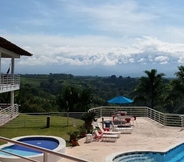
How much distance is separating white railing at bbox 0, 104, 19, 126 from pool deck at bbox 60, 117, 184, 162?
7.54 metres

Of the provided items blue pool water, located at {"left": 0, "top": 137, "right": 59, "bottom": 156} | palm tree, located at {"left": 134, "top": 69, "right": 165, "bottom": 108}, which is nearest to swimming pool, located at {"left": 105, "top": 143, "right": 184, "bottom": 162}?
blue pool water, located at {"left": 0, "top": 137, "right": 59, "bottom": 156}

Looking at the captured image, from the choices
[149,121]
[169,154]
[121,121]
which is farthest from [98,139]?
[149,121]

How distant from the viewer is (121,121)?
21734 millimetres

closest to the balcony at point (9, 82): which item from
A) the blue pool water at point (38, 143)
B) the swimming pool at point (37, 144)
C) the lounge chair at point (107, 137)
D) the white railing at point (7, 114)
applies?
the white railing at point (7, 114)

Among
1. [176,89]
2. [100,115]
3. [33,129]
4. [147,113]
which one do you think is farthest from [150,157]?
[176,89]

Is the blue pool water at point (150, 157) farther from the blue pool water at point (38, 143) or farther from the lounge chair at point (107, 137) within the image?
the blue pool water at point (38, 143)

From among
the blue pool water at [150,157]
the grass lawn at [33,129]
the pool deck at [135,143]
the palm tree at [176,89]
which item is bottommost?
the blue pool water at [150,157]

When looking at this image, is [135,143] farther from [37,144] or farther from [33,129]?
[33,129]

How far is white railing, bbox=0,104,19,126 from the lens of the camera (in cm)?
2120

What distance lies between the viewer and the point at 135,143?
15.9 metres

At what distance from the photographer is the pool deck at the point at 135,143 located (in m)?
13.3

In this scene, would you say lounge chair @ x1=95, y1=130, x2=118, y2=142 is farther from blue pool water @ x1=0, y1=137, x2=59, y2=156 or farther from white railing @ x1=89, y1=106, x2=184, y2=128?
white railing @ x1=89, y1=106, x2=184, y2=128

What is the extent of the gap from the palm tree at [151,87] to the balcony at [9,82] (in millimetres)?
14208

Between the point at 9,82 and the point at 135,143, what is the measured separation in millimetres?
12606
